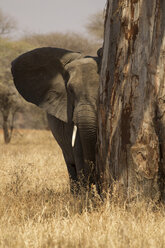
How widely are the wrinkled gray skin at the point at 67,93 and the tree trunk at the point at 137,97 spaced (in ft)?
2.11

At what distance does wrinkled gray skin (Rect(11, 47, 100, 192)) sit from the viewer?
514cm

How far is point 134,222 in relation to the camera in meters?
3.71

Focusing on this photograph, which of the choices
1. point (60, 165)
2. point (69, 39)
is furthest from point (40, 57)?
point (69, 39)

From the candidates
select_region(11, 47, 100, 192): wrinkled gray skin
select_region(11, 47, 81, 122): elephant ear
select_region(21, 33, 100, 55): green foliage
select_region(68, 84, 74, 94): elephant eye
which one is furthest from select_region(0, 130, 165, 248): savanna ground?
select_region(21, 33, 100, 55): green foliage

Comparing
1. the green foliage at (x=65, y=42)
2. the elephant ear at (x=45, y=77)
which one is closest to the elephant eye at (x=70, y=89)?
the elephant ear at (x=45, y=77)

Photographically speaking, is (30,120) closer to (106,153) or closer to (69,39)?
(69,39)

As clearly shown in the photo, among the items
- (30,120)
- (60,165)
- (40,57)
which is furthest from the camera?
(30,120)

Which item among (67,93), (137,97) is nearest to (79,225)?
(137,97)

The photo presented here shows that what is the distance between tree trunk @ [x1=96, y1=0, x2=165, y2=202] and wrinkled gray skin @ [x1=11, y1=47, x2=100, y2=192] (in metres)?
0.64

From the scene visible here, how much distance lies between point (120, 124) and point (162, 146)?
0.47m

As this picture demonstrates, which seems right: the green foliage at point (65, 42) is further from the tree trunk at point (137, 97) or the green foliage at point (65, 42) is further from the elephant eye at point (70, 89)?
the tree trunk at point (137, 97)

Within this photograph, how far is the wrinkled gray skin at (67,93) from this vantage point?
5.14 m

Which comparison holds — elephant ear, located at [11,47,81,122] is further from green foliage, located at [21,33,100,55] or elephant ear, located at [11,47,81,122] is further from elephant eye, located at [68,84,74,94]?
green foliage, located at [21,33,100,55]

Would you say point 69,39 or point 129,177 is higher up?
point 69,39
